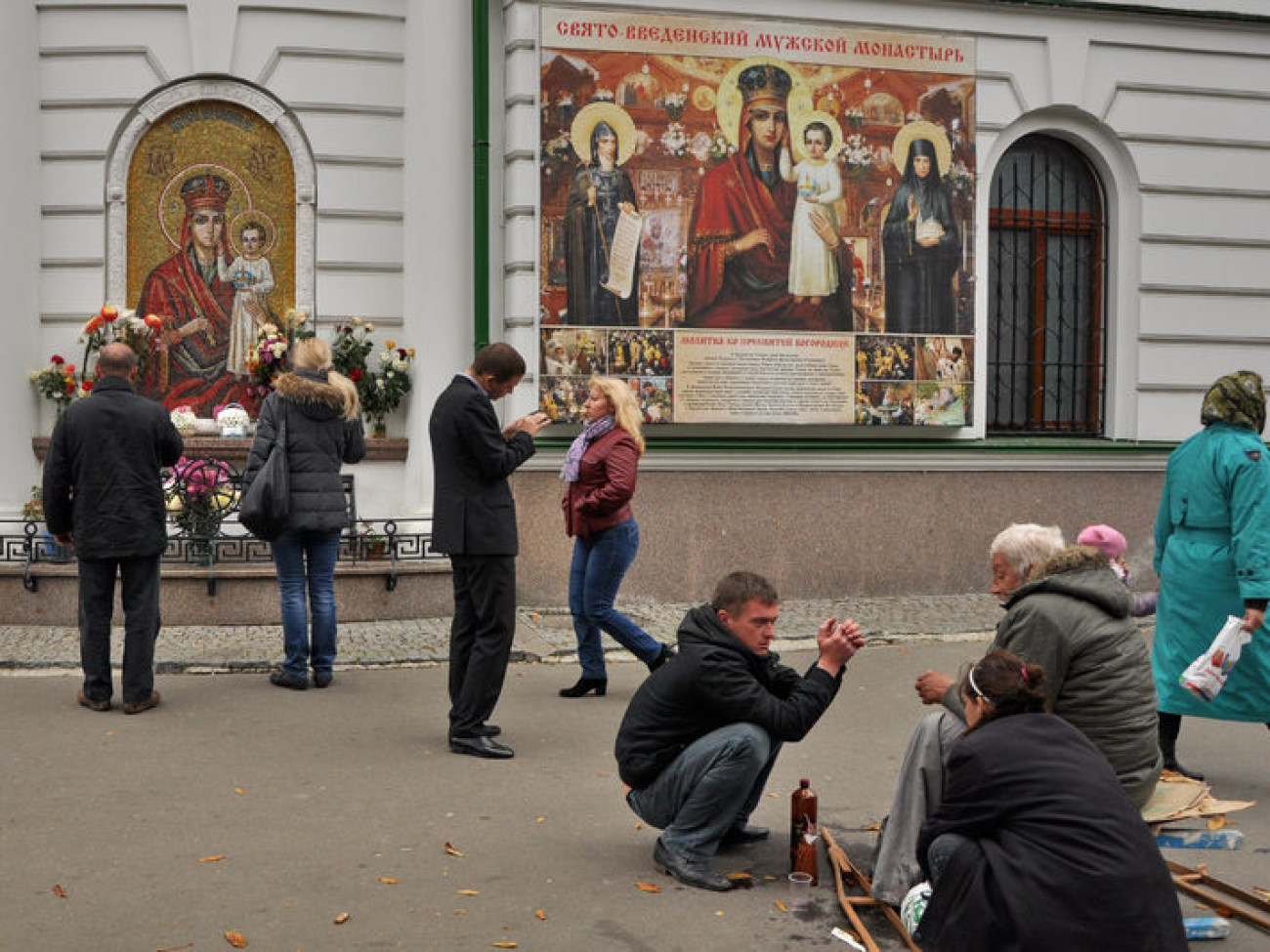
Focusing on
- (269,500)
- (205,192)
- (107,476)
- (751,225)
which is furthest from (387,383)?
(107,476)

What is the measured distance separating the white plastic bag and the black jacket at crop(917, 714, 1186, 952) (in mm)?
2974

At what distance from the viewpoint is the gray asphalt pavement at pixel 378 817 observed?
16.9ft

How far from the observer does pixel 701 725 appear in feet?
18.6

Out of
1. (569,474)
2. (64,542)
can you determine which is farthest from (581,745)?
(64,542)

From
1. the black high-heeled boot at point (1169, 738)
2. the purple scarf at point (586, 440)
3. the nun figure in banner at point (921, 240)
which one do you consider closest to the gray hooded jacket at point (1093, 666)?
the black high-heeled boot at point (1169, 738)

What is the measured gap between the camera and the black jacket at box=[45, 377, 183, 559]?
8375 millimetres

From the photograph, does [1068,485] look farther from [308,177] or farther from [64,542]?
[64,542]

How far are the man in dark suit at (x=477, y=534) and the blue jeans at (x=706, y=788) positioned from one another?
1.92m

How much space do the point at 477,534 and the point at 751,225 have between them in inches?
230

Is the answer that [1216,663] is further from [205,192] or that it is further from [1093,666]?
[205,192]

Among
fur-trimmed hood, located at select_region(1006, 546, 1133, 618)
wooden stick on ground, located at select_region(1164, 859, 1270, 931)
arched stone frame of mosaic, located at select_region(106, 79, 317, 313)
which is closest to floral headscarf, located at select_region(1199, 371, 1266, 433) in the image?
fur-trimmed hood, located at select_region(1006, 546, 1133, 618)

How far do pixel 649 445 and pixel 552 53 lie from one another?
314 cm

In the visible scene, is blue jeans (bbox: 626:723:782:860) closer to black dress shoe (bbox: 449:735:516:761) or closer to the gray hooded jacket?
the gray hooded jacket

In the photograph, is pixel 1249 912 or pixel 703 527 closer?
pixel 1249 912
